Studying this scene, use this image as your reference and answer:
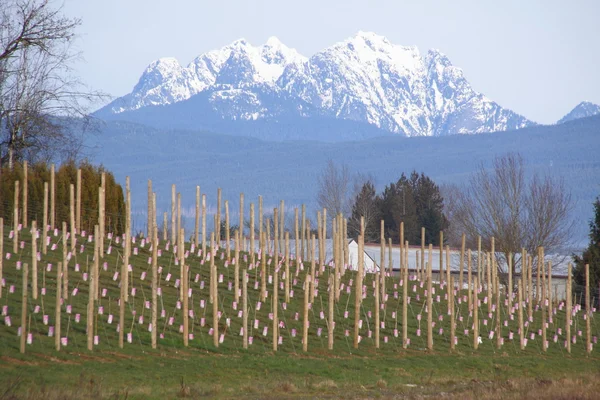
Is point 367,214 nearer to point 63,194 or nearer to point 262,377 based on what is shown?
point 63,194

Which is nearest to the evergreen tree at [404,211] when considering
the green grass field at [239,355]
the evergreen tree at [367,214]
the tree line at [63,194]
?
the evergreen tree at [367,214]

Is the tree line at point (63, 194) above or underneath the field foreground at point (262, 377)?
above

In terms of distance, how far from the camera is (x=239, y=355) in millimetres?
24984

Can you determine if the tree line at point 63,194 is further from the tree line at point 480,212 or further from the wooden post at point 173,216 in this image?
the tree line at point 480,212

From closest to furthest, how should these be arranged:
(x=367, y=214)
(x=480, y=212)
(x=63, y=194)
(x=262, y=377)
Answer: (x=262, y=377), (x=63, y=194), (x=480, y=212), (x=367, y=214)

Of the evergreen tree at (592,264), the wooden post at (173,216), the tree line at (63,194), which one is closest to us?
the wooden post at (173,216)

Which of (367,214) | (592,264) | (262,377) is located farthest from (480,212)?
(262,377)

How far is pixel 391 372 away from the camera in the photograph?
24859mm

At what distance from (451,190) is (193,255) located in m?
97.0

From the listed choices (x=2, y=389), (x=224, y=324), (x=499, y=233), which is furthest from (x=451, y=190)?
(x=2, y=389)

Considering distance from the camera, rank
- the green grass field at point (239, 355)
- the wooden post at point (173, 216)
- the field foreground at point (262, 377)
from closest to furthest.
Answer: the field foreground at point (262, 377) < the green grass field at point (239, 355) < the wooden post at point (173, 216)

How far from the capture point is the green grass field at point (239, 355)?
20.5 m

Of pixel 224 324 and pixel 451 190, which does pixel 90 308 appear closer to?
pixel 224 324

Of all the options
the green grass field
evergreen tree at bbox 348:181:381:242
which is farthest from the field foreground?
evergreen tree at bbox 348:181:381:242
